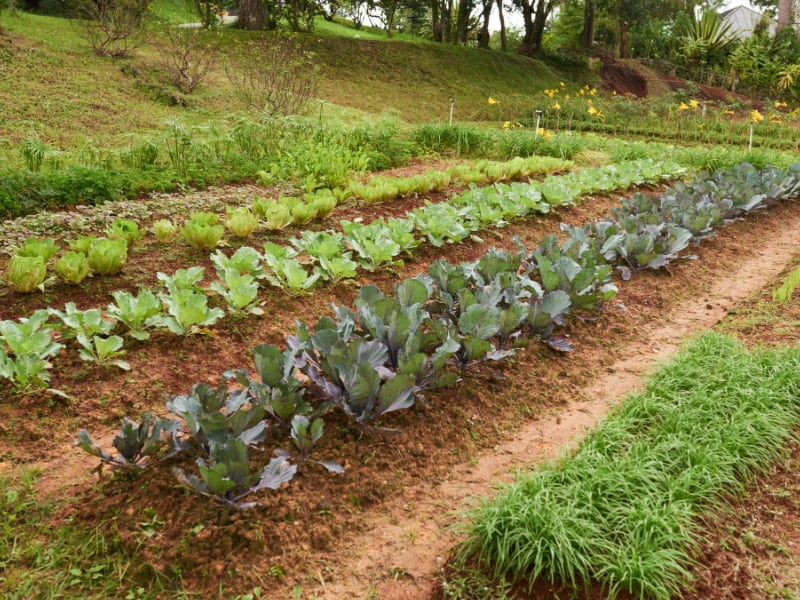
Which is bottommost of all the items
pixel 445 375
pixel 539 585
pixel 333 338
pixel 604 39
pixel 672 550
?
pixel 539 585

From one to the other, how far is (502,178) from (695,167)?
14.1 ft

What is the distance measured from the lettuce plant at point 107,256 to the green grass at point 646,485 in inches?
126

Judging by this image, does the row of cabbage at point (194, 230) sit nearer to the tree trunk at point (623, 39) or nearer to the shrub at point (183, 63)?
the shrub at point (183, 63)

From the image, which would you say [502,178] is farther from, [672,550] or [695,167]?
[672,550]

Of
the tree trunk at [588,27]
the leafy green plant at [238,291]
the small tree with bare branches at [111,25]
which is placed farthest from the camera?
the tree trunk at [588,27]

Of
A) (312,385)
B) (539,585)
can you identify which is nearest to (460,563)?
(539,585)

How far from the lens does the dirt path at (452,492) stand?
7.82ft

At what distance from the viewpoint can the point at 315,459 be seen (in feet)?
9.28

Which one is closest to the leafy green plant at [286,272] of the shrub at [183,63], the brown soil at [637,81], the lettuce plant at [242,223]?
the lettuce plant at [242,223]

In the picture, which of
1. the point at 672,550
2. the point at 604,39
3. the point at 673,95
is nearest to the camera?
the point at 672,550

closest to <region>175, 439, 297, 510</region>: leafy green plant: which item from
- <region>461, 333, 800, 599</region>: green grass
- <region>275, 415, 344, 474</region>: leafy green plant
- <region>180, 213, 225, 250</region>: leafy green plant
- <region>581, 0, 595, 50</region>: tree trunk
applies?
<region>275, 415, 344, 474</region>: leafy green plant

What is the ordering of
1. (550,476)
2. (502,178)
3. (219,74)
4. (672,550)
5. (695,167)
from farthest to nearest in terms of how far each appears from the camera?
(219,74) → (695,167) → (502,178) → (550,476) → (672,550)

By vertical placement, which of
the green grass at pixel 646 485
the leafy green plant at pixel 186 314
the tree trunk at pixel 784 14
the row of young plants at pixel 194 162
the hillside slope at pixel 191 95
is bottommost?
the green grass at pixel 646 485

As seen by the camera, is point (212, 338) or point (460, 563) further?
point (212, 338)
